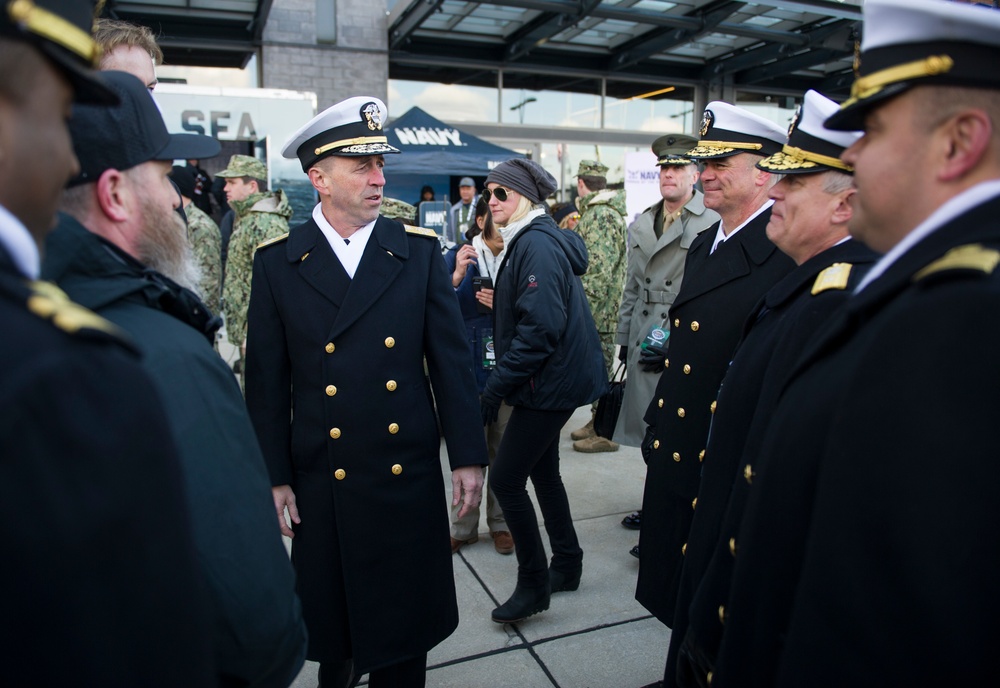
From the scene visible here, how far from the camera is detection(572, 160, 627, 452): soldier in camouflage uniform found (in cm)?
581

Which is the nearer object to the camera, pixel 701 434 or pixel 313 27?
pixel 701 434

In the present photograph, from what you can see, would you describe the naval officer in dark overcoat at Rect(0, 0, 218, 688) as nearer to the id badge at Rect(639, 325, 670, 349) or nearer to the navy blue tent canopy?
the id badge at Rect(639, 325, 670, 349)

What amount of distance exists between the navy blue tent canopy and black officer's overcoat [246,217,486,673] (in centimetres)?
774

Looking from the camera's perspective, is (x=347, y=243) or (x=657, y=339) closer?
(x=347, y=243)

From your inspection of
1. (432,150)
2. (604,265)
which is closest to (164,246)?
Result: (604,265)

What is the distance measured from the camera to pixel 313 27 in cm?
1263

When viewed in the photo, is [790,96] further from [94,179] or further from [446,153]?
[94,179]

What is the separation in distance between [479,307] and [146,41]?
2.32 meters

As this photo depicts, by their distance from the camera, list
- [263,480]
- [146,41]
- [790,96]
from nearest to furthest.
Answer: [263,480]
[146,41]
[790,96]

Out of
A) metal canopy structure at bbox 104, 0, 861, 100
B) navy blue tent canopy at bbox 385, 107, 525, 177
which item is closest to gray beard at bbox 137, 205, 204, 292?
navy blue tent canopy at bbox 385, 107, 525, 177

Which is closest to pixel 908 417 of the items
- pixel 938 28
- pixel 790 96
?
pixel 938 28

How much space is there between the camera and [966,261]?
99 cm

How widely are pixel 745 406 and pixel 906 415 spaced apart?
96 centimetres

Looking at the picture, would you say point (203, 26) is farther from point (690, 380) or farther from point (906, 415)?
point (906, 415)
